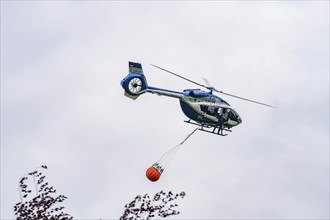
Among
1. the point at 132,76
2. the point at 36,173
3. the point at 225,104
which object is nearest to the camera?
the point at 36,173

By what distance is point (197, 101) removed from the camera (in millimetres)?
55281

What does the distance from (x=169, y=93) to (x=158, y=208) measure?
100 feet

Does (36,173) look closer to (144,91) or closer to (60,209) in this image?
(60,209)

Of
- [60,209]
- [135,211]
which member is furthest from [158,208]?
[60,209]

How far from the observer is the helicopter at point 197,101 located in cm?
5362

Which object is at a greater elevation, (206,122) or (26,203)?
(206,122)

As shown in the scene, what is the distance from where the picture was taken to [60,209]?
78.6ft

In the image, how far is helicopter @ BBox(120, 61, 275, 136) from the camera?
53625mm

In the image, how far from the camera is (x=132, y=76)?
53625 millimetres

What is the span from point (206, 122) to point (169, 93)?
172 inches

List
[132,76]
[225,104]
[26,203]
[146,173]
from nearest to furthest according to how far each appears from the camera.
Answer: [26,203] < [146,173] < [132,76] < [225,104]

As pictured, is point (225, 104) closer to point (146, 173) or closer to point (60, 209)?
point (146, 173)

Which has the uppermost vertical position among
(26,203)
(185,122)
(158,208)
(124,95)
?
(124,95)

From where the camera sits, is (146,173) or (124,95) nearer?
(146,173)
